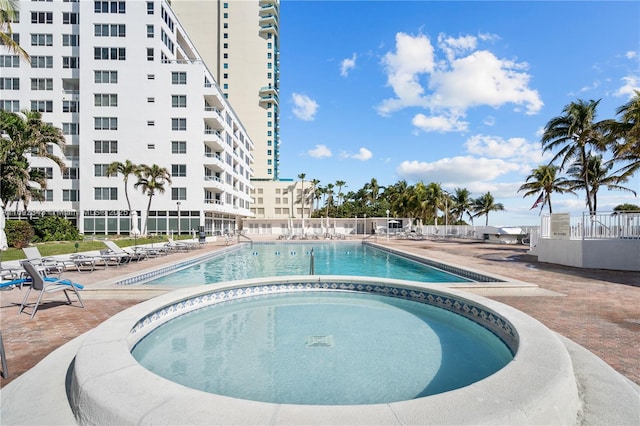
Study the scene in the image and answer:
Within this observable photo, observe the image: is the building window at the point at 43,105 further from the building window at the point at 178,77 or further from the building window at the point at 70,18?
the building window at the point at 178,77

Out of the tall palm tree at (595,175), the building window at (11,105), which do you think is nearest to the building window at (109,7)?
the building window at (11,105)

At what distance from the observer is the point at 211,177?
112ft

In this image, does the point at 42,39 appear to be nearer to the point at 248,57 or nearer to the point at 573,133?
the point at 248,57

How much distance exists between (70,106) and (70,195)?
31.0 ft

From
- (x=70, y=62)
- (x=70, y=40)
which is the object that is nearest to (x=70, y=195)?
(x=70, y=62)

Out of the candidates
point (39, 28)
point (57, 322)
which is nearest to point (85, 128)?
point (39, 28)

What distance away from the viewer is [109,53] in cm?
3262

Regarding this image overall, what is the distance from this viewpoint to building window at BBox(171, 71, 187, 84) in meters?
33.1

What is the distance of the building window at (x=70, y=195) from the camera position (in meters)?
33.0

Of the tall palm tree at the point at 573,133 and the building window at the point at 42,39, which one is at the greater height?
the building window at the point at 42,39

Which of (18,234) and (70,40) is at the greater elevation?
(70,40)

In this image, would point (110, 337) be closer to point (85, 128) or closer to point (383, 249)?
point (383, 249)

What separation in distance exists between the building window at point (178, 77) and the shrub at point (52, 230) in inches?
753

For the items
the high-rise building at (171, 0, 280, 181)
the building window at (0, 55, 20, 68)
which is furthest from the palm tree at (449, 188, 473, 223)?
the building window at (0, 55, 20, 68)
